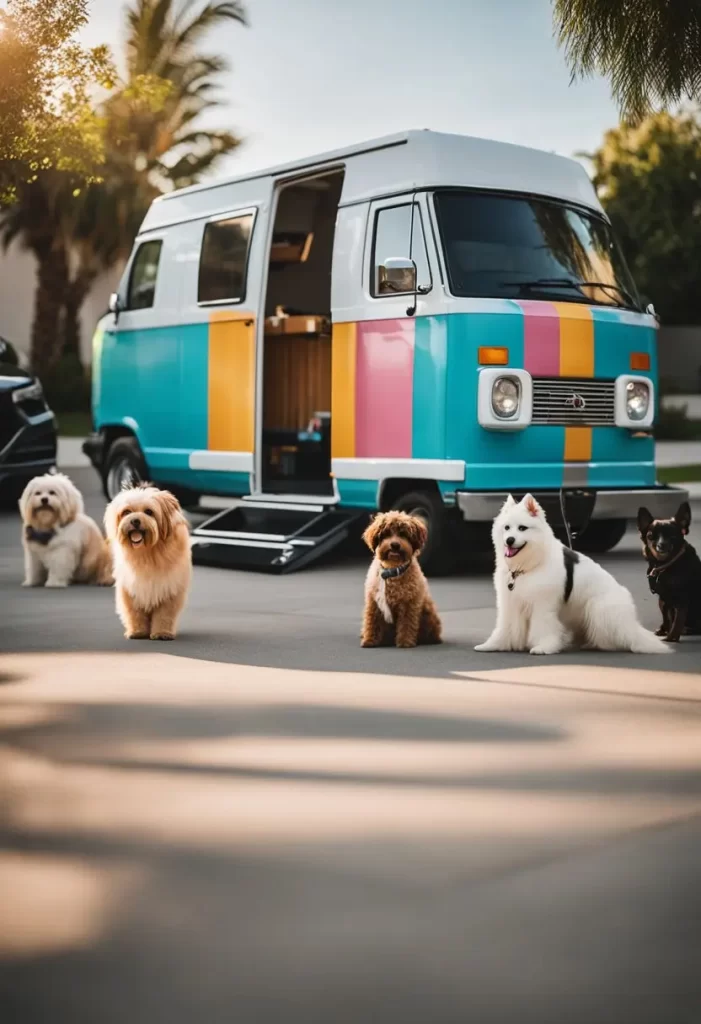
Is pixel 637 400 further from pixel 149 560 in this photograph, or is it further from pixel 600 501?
pixel 149 560

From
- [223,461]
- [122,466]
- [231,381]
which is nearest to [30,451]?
[122,466]

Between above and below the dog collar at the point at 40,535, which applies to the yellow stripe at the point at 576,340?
above

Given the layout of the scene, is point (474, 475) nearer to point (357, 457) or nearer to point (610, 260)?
point (357, 457)

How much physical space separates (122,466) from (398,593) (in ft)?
25.1

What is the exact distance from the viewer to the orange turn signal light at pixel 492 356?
11.8 metres

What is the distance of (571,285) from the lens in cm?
1252

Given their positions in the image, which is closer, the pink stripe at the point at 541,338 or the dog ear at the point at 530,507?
the dog ear at the point at 530,507

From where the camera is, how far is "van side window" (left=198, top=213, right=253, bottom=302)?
46.4 feet

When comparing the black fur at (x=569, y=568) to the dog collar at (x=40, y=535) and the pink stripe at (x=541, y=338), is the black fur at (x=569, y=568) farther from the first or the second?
the dog collar at (x=40, y=535)

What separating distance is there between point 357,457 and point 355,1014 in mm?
9316

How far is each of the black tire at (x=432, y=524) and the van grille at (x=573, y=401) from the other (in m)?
0.98

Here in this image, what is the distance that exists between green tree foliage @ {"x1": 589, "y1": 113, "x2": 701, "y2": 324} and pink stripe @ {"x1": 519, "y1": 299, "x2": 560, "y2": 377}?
40690 millimetres

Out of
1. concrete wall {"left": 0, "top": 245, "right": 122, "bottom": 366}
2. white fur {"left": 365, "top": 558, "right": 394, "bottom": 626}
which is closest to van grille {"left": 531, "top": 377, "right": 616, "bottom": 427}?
white fur {"left": 365, "top": 558, "right": 394, "bottom": 626}

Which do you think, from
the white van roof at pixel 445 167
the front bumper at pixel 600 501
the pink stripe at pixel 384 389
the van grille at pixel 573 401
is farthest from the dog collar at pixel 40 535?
the van grille at pixel 573 401
